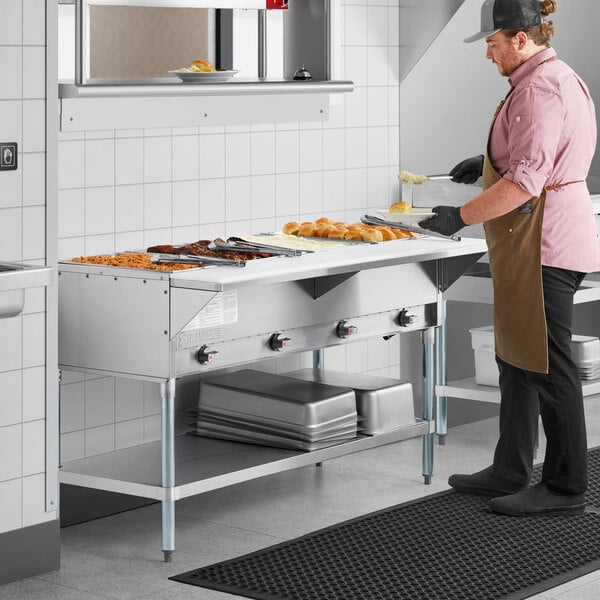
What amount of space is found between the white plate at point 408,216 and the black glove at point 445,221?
1.6 inches

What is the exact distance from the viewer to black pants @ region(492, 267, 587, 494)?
450cm

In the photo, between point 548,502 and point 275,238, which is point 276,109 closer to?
point 275,238

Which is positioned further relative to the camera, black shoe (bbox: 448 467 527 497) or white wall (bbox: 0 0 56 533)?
black shoe (bbox: 448 467 527 497)

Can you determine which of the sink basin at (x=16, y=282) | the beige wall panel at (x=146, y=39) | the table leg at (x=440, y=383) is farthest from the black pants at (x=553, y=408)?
the sink basin at (x=16, y=282)

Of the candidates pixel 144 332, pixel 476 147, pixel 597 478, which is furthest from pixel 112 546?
pixel 476 147

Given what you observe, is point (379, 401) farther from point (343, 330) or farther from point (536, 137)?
point (536, 137)

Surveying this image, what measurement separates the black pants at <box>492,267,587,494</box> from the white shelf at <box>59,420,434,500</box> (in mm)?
464

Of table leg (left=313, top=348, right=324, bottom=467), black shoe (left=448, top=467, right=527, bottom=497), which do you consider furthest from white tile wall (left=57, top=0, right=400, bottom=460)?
black shoe (left=448, top=467, right=527, bottom=497)

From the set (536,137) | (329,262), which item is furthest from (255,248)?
(536,137)

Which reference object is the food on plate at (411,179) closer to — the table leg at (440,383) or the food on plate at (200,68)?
the table leg at (440,383)

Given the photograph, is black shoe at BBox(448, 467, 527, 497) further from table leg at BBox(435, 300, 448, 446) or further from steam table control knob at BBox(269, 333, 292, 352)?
steam table control knob at BBox(269, 333, 292, 352)

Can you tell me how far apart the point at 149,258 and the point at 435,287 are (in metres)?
1.15

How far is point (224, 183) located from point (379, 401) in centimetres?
99

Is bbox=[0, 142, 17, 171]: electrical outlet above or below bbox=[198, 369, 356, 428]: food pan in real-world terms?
above
